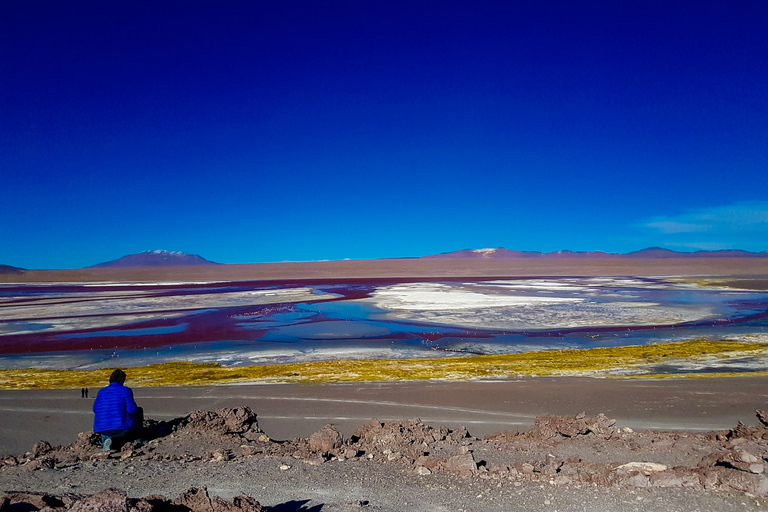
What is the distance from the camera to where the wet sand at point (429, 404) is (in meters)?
9.70

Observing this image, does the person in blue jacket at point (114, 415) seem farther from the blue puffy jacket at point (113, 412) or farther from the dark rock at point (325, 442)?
the dark rock at point (325, 442)

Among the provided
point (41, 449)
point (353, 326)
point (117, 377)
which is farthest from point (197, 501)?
point (353, 326)

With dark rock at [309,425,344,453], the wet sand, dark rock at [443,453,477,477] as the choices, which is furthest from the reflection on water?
dark rock at [443,453,477,477]

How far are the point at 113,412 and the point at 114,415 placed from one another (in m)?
0.04

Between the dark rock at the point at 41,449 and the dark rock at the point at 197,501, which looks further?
the dark rock at the point at 41,449

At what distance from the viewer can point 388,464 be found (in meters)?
6.67

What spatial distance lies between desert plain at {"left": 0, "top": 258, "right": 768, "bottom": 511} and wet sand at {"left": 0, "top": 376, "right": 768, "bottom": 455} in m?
0.05

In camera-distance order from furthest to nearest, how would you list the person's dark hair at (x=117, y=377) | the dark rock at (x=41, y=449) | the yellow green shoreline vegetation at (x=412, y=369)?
1. the yellow green shoreline vegetation at (x=412, y=369)
2. the person's dark hair at (x=117, y=377)
3. the dark rock at (x=41, y=449)

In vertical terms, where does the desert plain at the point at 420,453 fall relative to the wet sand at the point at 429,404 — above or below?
above

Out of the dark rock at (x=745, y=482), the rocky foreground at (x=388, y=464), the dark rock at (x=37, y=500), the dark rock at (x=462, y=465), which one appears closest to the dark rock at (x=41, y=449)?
the rocky foreground at (x=388, y=464)

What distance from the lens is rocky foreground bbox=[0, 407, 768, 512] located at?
5.38 meters

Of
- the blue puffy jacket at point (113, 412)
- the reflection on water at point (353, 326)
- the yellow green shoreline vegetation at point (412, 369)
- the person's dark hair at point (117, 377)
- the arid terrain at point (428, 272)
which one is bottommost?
the yellow green shoreline vegetation at point (412, 369)

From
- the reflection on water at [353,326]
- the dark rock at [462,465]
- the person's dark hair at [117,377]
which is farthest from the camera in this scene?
the reflection on water at [353,326]

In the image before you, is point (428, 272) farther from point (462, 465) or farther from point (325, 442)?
point (462, 465)
